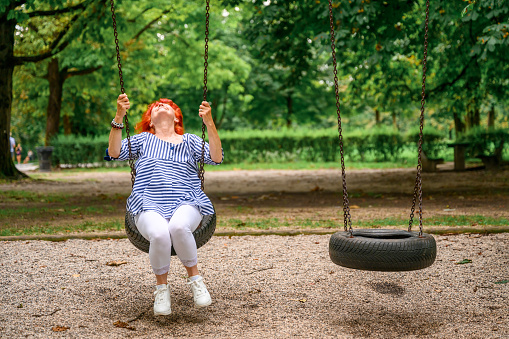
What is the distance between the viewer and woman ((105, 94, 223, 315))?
333cm

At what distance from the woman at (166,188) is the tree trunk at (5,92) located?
10.8 metres

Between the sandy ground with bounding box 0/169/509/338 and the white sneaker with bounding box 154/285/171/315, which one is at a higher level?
the white sneaker with bounding box 154/285/171/315

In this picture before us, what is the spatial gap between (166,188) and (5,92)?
1159 cm

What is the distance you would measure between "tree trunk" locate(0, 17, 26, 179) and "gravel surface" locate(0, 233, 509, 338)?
884cm

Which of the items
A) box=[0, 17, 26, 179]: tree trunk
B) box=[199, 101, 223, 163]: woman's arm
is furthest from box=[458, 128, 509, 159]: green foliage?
box=[199, 101, 223, 163]: woman's arm

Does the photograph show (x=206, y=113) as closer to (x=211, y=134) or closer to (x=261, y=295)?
(x=211, y=134)

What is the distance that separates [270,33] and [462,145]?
748 cm

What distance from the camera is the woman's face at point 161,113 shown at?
3775 millimetres

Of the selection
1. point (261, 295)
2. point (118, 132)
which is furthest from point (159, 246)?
point (261, 295)

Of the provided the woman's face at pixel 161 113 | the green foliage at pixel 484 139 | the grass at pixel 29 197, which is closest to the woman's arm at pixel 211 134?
the woman's face at pixel 161 113

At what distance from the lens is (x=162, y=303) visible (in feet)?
11.0

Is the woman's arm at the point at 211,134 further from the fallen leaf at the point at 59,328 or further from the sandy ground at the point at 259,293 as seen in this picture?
the fallen leaf at the point at 59,328

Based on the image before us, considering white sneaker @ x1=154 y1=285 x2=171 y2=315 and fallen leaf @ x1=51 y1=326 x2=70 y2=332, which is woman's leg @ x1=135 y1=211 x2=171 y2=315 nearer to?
white sneaker @ x1=154 y1=285 x2=171 y2=315

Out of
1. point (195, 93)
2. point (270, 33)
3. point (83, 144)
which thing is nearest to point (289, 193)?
point (270, 33)
